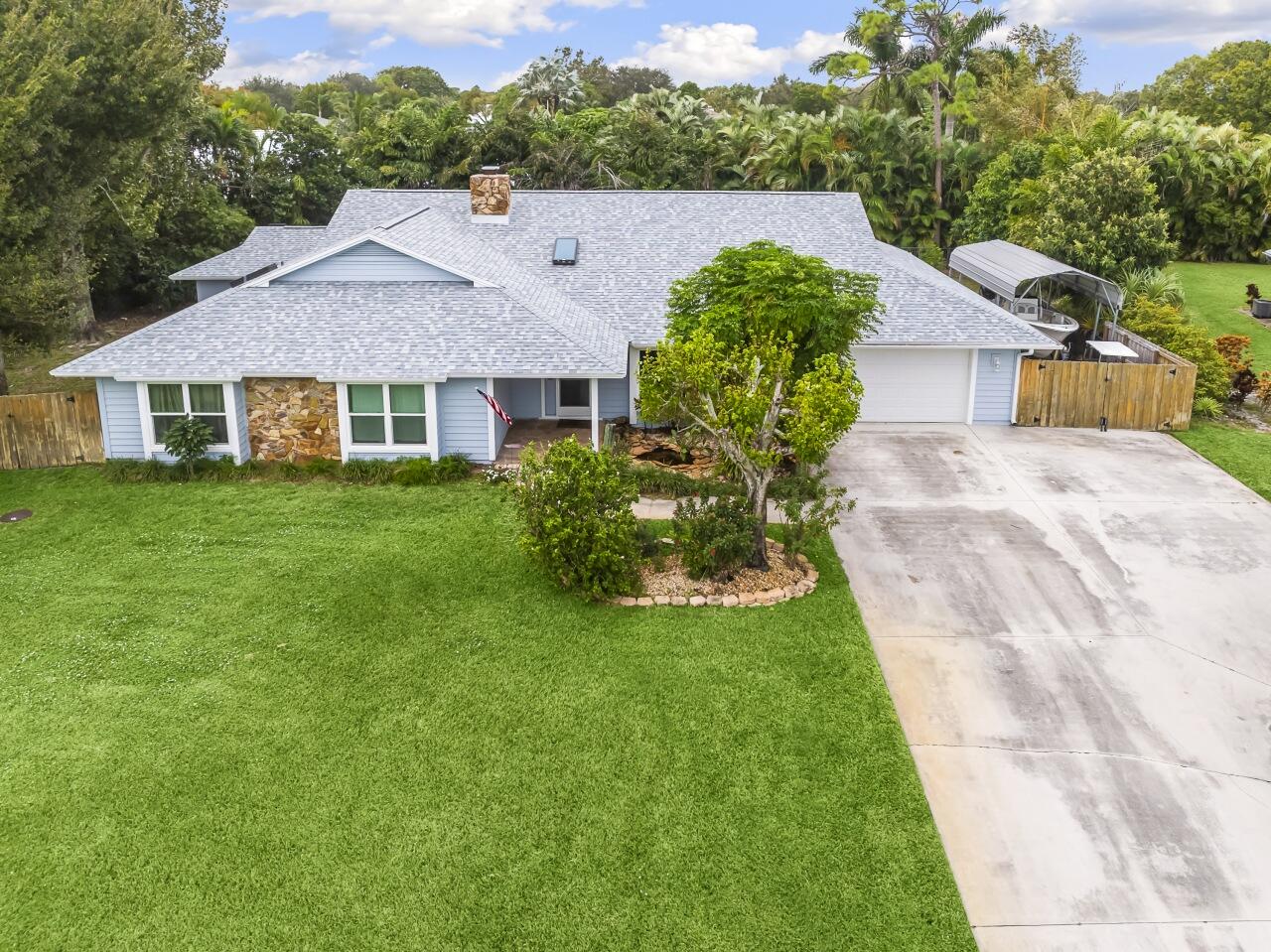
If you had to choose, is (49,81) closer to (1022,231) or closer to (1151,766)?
(1151,766)

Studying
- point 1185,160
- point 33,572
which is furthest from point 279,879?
point 1185,160

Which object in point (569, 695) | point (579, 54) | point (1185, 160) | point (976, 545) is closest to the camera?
point (569, 695)

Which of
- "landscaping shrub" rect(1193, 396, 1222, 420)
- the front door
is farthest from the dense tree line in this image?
the front door

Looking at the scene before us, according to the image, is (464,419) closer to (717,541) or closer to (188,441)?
(188,441)

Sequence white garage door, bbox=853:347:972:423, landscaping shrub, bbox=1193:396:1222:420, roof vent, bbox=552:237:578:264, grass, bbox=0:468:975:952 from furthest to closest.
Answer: roof vent, bbox=552:237:578:264
landscaping shrub, bbox=1193:396:1222:420
white garage door, bbox=853:347:972:423
grass, bbox=0:468:975:952

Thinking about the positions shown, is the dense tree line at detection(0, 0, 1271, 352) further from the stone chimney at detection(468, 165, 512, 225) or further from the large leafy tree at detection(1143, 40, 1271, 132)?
the stone chimney at detection(468, 165, 512, 225)

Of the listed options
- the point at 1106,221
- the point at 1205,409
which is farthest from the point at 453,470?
the point at 1106,221
